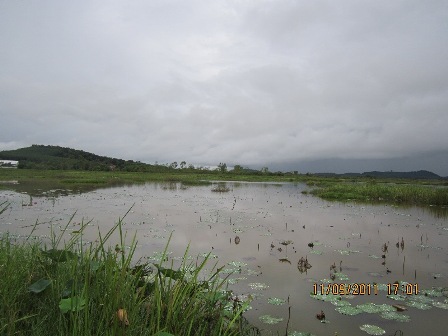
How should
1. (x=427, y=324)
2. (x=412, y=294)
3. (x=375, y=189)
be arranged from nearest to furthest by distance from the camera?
(x=427, y=324), (x=412, y=294), (x=375, y=189)

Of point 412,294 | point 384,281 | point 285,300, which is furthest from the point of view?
point 384,281

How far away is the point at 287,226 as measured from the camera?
14.0 metres

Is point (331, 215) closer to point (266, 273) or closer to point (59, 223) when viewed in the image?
point (266, 273)

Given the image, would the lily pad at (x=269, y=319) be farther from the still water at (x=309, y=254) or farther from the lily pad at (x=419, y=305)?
the lily pad at (x=419, y=305)

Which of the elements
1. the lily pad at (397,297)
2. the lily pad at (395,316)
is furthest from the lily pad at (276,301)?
the lily pad at (397,297)

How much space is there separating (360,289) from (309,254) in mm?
2903

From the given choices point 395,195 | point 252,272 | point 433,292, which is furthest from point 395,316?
point 395,195

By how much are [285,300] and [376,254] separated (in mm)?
5171

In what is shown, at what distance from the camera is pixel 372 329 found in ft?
15.8

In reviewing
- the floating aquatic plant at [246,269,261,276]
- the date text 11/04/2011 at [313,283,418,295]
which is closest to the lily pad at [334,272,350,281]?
the date text 11/04/2011 at [313,283,418,295]

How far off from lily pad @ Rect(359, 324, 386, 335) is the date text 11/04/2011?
4.57 feet

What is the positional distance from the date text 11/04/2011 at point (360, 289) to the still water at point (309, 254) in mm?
39

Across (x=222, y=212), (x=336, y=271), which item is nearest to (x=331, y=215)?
(x=222, y=212)

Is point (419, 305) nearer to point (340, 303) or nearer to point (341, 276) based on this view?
point (340, 303)
